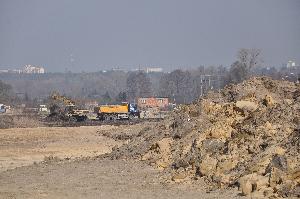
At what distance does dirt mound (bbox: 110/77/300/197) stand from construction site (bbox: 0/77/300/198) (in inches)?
0.9

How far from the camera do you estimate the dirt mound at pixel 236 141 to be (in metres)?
14.7

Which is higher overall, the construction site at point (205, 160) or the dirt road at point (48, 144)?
the construction site at point (205, 160)

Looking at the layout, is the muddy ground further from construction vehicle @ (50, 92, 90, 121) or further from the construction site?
construction vehicle @ (50, 92, 90, 121)

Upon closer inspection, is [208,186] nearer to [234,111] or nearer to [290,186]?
[290,186]

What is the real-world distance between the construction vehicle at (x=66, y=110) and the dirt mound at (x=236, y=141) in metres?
35.0

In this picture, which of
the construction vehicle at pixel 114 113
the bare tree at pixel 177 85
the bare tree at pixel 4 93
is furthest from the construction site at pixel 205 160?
the bare tree at pixel 177 85

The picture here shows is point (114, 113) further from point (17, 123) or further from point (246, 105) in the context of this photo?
point (246, 105)

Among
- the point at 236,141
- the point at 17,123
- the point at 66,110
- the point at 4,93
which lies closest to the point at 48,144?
the point at 17,123

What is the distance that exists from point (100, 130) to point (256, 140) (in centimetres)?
2925

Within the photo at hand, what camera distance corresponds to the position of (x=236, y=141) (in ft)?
57.8

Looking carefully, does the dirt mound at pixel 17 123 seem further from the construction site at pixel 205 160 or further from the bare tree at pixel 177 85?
the bare tree at pixel 177 85

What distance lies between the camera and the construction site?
15.2 meters

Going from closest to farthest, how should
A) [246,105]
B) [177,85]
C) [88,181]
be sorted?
[88,181]
[246,105]
[177,85]

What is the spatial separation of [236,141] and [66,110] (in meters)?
44.3
